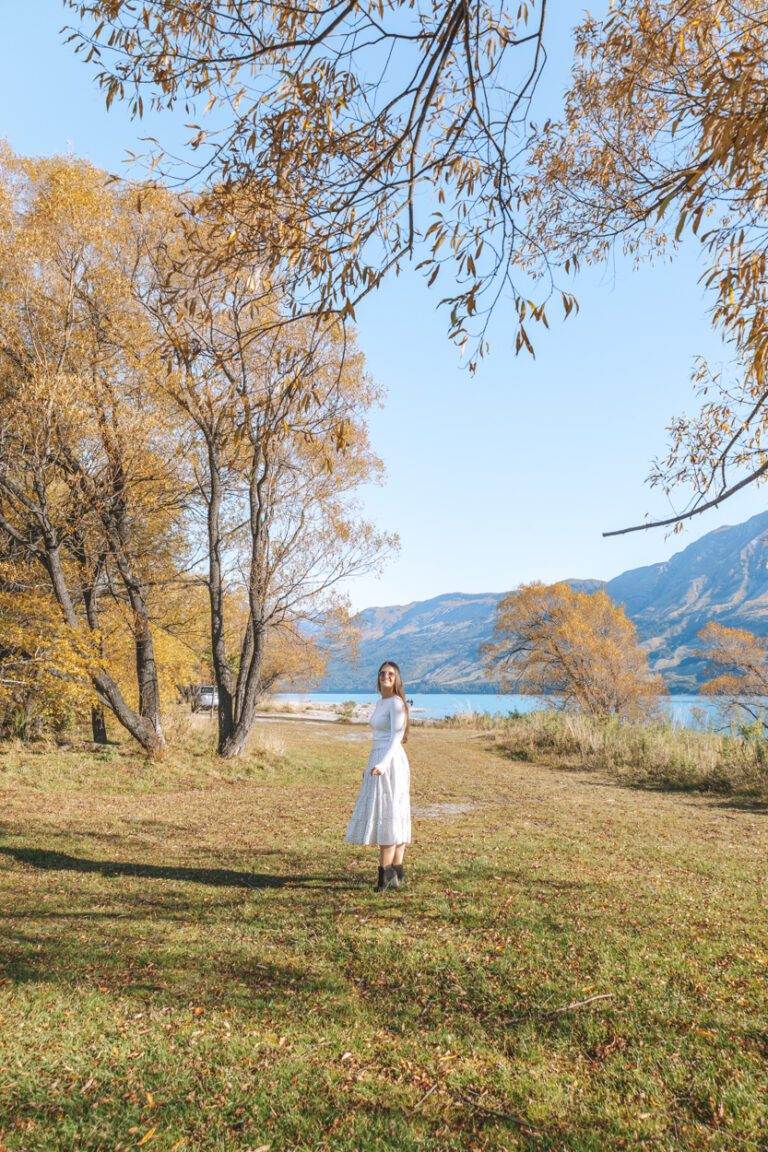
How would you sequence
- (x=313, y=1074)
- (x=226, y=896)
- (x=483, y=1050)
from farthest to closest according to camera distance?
1. (x=226, y=896)
2. (x=483, y=1050)
3. (x=313, y=1074)

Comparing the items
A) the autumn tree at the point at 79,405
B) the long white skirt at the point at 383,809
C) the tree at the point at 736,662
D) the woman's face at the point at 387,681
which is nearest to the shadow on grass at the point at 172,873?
the long white skirt at the point at 383,809

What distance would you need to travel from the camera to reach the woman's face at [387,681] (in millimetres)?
6797

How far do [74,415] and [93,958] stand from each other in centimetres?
1037

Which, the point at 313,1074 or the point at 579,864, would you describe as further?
the point at 579,864

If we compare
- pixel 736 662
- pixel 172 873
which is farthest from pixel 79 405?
pixel 736 662

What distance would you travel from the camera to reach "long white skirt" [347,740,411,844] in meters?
6.26

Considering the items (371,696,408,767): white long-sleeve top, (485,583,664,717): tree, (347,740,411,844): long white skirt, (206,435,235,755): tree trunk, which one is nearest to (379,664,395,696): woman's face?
(371,696,408,767): white long-sleeve top

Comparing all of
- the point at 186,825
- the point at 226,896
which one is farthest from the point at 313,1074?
the point at 186,825

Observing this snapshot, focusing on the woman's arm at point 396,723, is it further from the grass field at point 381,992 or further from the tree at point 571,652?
the tree at point 571,652

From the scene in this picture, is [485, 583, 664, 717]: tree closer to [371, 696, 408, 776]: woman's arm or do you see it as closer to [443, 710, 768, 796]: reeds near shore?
[443, 710, 768, 796]: reeds near shore

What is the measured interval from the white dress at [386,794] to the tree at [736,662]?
29.7 meters

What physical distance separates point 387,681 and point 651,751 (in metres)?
12.5

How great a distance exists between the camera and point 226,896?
6.32 metres

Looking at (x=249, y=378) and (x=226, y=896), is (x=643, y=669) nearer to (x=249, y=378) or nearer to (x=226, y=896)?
(x=249, y=378)
